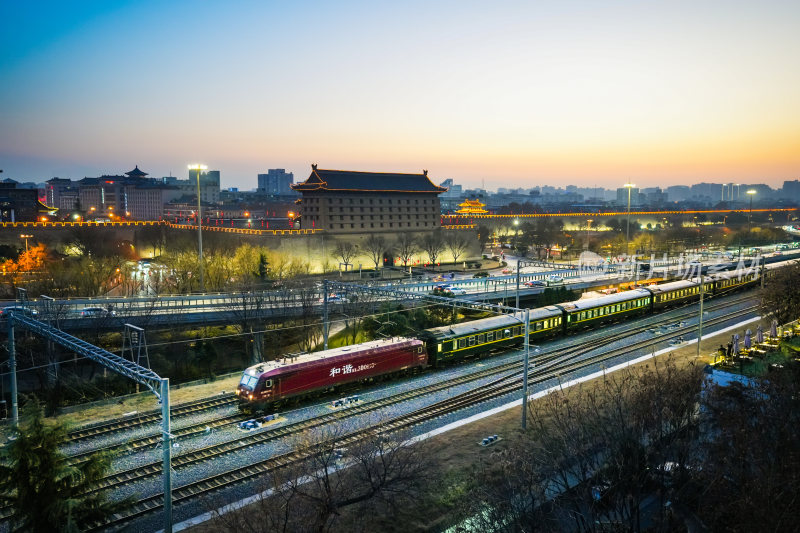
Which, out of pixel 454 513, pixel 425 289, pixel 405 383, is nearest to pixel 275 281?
pixel 425 289

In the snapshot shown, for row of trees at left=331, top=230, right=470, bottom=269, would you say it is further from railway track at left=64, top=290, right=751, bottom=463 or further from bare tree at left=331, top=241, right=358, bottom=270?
→ railway track at left=64, top=290, right=751, bottom=463

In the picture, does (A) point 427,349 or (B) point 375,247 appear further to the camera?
(B) point 375,247

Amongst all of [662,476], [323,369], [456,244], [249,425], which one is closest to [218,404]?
[249,425]

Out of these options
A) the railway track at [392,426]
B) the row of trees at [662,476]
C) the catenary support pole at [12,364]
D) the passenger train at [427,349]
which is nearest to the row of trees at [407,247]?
the passenger train at [427,349]

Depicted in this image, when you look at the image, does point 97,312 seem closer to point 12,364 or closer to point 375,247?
point 12,364

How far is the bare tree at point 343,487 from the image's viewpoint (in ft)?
34.0

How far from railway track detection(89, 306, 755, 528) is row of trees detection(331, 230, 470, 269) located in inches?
1386

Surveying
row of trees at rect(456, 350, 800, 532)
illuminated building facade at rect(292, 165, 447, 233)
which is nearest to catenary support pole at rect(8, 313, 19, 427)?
row of trees at rect(456, 350, 800, 532)

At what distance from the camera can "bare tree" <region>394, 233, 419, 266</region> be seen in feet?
202

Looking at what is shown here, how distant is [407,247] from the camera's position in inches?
2456

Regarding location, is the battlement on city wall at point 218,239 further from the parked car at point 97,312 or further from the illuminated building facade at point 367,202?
the parked car at point 97,312

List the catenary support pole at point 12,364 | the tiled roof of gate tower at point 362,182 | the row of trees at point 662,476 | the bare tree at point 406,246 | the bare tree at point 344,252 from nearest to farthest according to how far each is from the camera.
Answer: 1. the row of trees at point 662,476
2. the catenary support pole at point 12,364
3. the bare tree at point 344,252
4. the tiled roof of gate tower at point 362,182
5. the bare tree at point 406,246

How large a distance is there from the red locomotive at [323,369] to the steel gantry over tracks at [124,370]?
3.18 meters

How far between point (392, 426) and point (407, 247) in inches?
1804
